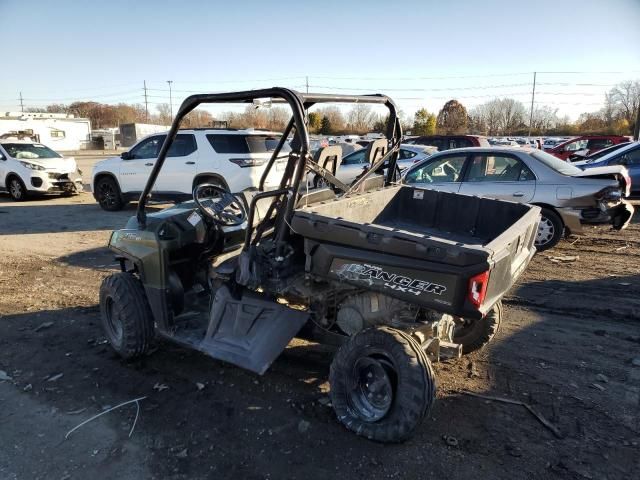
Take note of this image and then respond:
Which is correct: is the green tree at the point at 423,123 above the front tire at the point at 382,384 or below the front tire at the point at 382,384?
above

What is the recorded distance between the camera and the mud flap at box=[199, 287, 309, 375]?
130 inches

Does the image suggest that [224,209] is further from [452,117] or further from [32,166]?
[452,117]

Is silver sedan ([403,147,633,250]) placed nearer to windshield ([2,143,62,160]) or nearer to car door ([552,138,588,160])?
windshield ([2,143,62,160])

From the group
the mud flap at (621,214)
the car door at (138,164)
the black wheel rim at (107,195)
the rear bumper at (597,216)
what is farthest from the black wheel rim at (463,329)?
the black wheel rim at (107,195)

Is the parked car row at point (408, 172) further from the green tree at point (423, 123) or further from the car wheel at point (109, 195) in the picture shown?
the green tree at point (423, 123)

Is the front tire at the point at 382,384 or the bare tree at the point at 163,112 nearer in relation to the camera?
the front tire at the point at 382,384

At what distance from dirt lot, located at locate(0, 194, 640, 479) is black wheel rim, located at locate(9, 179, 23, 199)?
32.4ft

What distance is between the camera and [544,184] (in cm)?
727

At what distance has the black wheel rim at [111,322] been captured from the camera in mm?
4274

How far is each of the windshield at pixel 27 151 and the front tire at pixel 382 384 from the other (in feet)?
46.9

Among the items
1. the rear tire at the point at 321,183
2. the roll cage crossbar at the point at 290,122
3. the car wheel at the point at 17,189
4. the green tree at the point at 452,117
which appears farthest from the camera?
the green tree at the point at 452,117

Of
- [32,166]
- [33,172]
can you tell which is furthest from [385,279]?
[32,166]

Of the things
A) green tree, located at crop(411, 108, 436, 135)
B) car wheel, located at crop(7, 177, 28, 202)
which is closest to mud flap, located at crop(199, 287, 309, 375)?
car wheel, located at crop(7, 177, 28, 202)

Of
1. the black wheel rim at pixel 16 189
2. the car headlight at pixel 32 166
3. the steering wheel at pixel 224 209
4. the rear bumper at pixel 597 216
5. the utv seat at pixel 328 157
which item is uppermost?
the utv seat at pixel 328 157
